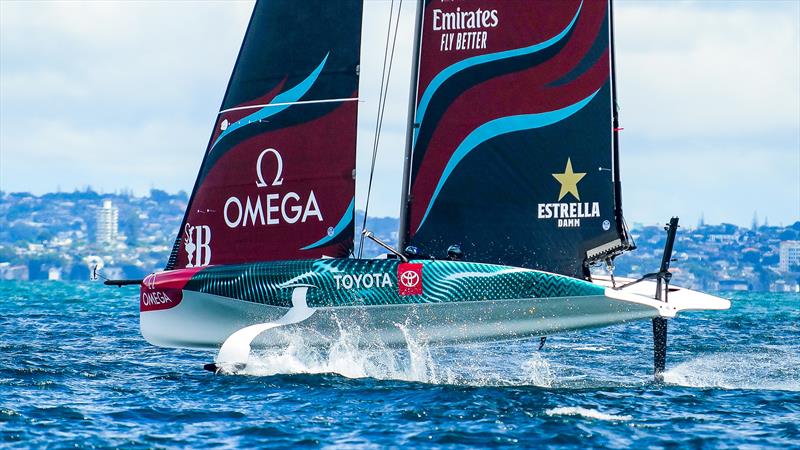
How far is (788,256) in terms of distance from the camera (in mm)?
148250

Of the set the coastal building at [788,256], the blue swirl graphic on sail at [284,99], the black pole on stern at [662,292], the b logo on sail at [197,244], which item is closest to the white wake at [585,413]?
the black pole on stern at [662,292]

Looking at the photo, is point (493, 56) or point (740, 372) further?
point (740, 372)

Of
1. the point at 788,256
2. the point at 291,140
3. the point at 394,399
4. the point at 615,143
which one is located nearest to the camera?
the point at 394,399

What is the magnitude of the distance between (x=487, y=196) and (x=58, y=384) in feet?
18.5

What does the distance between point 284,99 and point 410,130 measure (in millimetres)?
1677

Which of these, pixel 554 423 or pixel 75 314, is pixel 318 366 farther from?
pixel 75 314

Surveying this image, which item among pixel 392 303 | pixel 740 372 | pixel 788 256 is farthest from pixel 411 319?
pixel 788 256

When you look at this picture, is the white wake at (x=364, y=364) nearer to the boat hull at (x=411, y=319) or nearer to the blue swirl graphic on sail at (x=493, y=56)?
the boat hull at (x=411, y=319)

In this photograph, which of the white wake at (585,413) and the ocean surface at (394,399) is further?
the white wake at (585,413)

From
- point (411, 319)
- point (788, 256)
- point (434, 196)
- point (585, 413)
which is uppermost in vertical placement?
point (788, 256)

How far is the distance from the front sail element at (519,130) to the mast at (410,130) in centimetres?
8

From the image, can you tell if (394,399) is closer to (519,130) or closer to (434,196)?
(434,196)

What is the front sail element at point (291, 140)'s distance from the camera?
16703 mm

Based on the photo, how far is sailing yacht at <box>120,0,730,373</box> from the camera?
15.7 m
